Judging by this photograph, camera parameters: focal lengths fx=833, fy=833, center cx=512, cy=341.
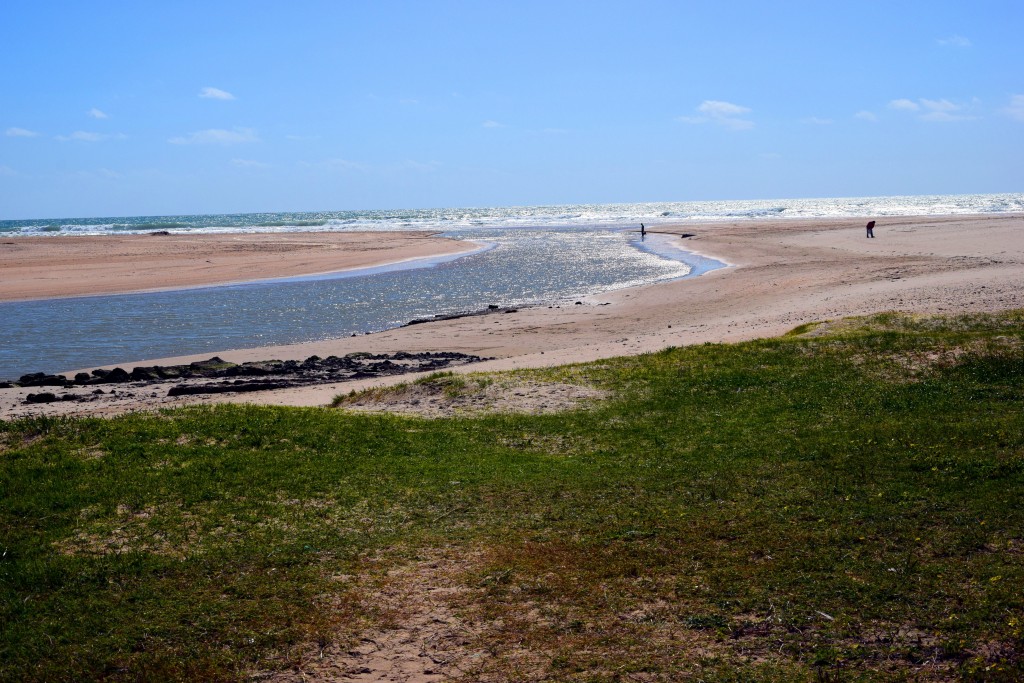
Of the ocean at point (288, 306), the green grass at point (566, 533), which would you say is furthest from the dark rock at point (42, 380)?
the green grass at point (566, 533)

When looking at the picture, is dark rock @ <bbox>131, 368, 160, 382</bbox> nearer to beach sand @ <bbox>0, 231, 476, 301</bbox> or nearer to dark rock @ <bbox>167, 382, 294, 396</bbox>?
dark rock @ <bbox>167, 382, 294, 396</bbox>

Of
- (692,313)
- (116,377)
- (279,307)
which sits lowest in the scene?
(116,377)

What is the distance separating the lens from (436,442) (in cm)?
1150

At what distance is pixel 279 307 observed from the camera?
3519 cm

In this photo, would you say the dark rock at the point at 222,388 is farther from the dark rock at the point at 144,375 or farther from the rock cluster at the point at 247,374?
the dark rock at the point at 144,375

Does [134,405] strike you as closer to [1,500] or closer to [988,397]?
[1,500]

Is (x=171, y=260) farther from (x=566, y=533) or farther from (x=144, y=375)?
(x=566, y=533)

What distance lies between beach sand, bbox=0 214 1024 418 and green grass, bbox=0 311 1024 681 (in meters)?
5.82

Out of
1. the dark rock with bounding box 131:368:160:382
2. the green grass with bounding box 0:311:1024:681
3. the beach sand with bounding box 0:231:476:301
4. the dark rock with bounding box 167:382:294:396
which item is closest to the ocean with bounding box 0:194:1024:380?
the dark rock with bounding box 131:368:160:382

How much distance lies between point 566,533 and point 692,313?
22750 mm

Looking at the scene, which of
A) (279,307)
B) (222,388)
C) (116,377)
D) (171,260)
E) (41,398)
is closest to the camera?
(41,398)

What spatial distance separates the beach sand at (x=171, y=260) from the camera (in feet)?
147

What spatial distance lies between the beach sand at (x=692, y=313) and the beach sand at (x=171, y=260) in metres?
22.2

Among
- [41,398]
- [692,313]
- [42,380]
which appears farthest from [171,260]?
[41,398]
